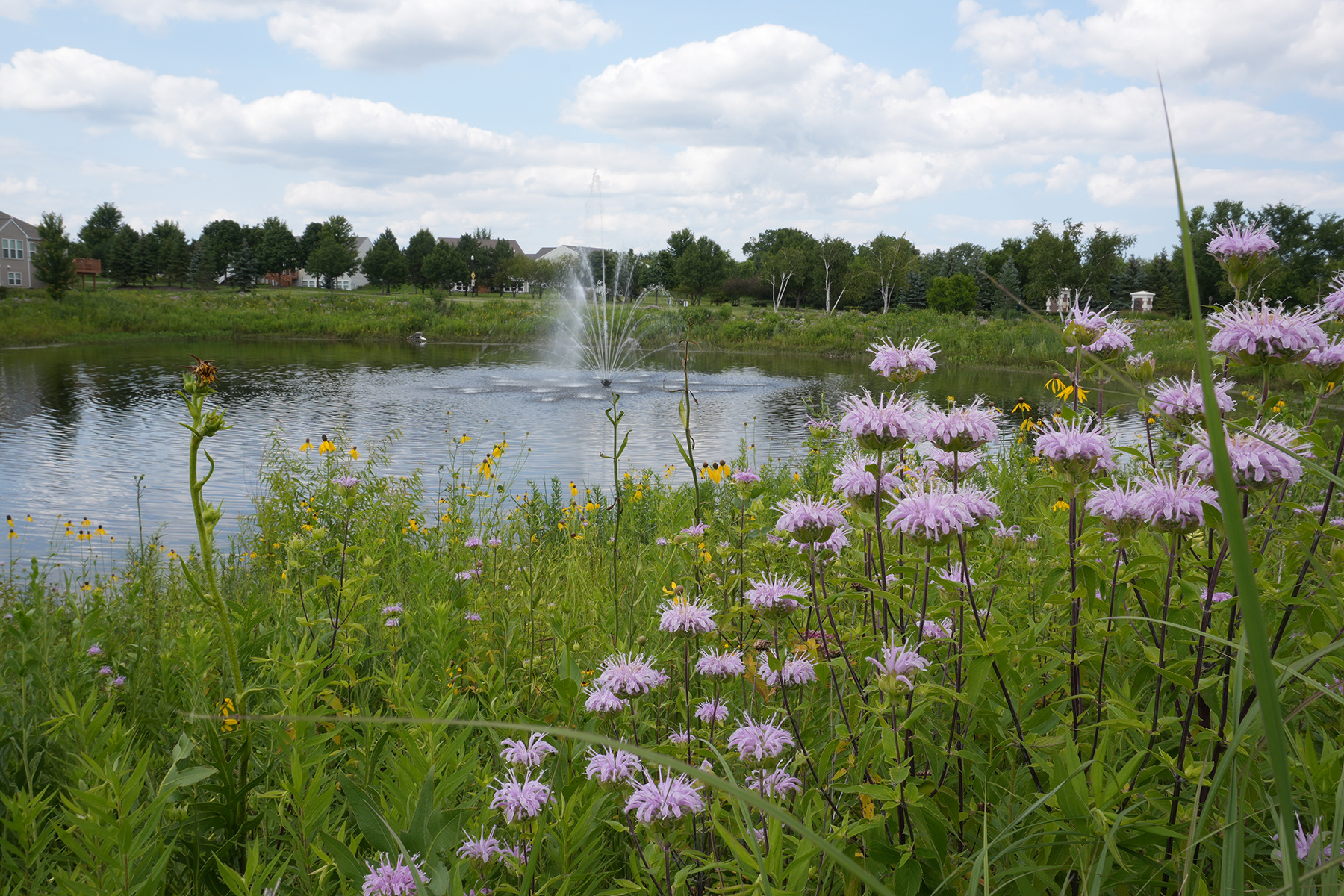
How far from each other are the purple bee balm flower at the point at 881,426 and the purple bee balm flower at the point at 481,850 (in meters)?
1.00

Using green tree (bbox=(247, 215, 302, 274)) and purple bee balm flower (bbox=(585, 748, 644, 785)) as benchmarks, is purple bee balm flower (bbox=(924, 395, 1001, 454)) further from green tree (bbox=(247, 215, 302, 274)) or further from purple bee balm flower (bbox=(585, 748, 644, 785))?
green tree (bbox=(247, 215, 302, 274))

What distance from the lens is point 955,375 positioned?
23031 mm

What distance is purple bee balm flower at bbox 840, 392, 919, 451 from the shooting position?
1.54m

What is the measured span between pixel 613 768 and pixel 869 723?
688mm

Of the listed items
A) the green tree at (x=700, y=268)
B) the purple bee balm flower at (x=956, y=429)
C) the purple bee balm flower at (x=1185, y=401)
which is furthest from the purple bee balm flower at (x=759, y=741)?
the green tree at (x=700, y=268)

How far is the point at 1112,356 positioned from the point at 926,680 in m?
1.04

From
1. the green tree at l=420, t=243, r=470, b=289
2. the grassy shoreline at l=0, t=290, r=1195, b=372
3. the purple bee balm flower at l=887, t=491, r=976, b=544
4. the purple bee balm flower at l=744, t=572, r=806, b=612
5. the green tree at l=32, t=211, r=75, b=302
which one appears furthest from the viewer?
the green tree at l=420, t=243, r=470, b=289

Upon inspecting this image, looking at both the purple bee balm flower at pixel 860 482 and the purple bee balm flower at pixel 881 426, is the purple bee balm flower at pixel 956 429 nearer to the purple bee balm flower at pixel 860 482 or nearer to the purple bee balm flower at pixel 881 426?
the purple bee balm flower at pixel 881 426

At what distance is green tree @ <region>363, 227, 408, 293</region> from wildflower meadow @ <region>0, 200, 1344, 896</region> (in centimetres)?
6119

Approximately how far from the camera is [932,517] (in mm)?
1426

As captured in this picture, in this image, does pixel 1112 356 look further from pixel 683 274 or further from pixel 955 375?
pixel 683 274

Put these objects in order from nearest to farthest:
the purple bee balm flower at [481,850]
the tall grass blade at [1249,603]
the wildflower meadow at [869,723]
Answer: the tall grass blade at [1249,603] < the wildflower meadow at [869,723] < the purple bee balm flower at [481,850]

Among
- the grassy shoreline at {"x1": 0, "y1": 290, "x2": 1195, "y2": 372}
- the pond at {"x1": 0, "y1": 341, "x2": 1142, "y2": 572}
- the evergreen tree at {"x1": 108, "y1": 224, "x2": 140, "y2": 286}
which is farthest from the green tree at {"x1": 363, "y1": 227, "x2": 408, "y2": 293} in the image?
the pond at {"x1": 0, "y1": 341, "x2": 1142, "y2": 572}

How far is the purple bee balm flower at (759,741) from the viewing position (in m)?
1.34
